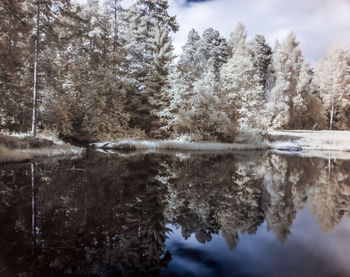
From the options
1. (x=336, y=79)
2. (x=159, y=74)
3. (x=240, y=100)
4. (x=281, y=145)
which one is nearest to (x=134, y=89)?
(x=159, y=74)

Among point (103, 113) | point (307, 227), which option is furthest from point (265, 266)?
point (103, 113)

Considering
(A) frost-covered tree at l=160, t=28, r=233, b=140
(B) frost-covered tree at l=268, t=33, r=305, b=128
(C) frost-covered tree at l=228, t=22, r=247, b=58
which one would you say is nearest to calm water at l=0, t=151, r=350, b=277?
(A) frost-covered tree at l=160, t=28, r=233, b=140

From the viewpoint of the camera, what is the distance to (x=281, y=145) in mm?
27188

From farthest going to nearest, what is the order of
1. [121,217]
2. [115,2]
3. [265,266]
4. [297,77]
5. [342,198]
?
[297,77] → [115,2] → [342,198] → [121,217] → [265,266]

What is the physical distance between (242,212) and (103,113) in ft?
70.3

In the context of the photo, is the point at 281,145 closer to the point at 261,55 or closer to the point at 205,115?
the point at 205,115

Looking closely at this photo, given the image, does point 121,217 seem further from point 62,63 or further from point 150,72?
point 62,63

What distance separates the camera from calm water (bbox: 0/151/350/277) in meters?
3.68

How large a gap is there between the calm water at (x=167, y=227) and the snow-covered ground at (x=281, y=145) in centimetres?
1224

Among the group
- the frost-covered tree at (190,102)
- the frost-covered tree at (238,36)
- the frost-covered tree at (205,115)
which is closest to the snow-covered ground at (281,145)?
the frost-covered tree at (205,115)

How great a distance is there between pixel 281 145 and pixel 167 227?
25.1 meters

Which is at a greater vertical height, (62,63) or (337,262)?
(62,63)

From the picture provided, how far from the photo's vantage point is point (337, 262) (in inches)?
157

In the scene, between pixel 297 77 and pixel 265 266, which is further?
pixel 297 77
